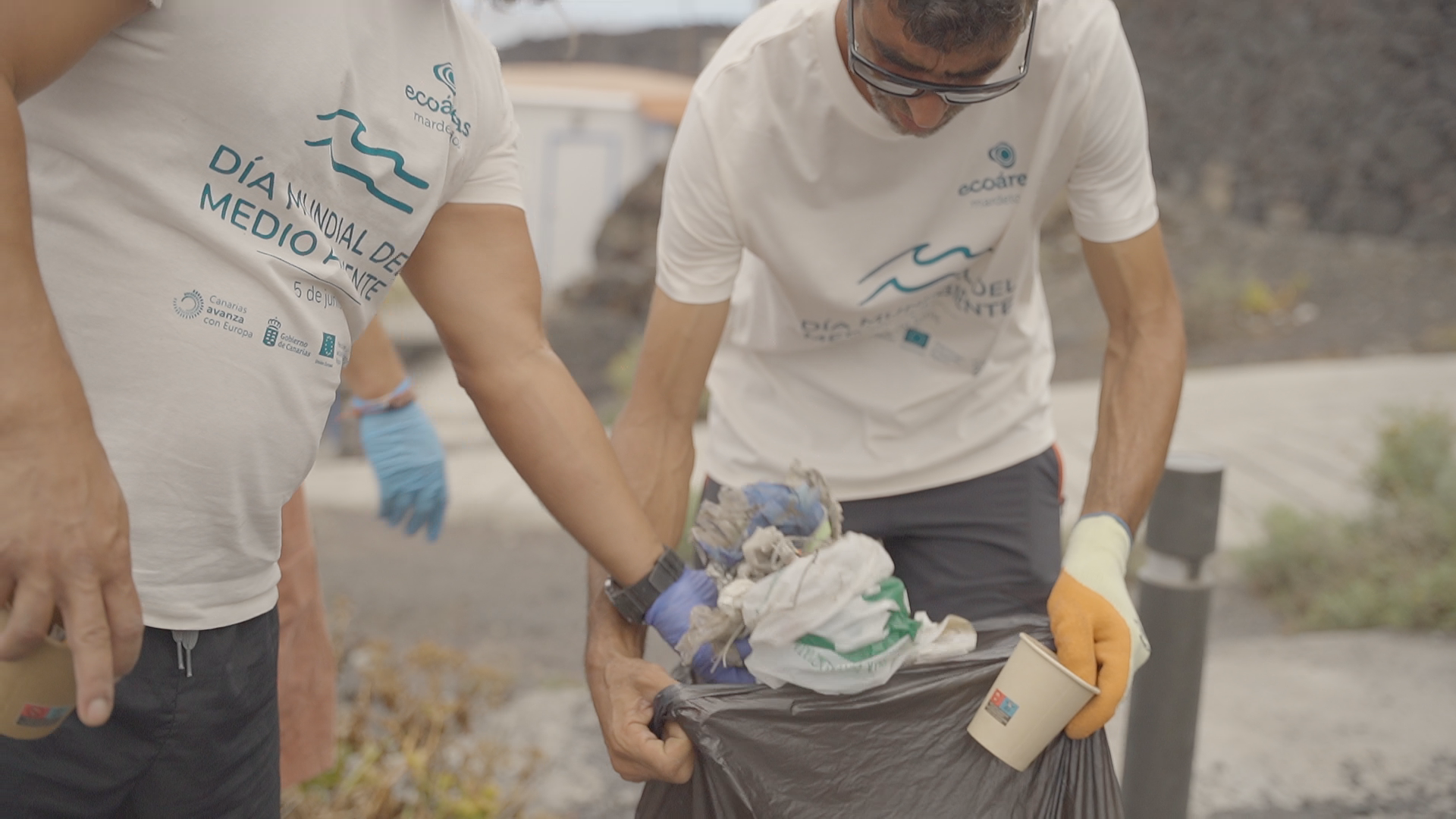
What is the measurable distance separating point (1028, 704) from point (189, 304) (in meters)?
1.13

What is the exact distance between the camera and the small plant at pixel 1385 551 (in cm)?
430

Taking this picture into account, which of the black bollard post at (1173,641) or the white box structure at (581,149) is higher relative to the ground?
the black bollard post at (1173,641)

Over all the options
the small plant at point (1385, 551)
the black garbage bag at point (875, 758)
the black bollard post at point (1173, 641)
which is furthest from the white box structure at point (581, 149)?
the black garbage bag at point (875, 758)

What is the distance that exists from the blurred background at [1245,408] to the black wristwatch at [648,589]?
2.66 feet

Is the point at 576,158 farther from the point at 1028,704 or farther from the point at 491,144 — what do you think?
the point at 1028,704

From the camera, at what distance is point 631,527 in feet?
6.04

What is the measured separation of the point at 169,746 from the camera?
1355mm

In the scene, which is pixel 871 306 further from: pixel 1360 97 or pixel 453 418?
pixel 1360 97

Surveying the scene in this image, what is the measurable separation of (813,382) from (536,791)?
151 cm

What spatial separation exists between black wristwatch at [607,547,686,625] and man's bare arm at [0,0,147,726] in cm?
84

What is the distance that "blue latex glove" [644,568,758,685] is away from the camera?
1.78 meters

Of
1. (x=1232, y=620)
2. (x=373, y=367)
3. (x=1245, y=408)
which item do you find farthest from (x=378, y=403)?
(x=1245, y=408)

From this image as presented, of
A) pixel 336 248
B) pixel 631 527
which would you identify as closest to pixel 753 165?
pixel 631 527

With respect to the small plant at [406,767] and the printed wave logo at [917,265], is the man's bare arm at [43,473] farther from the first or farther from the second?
the small plant at [406,767]
